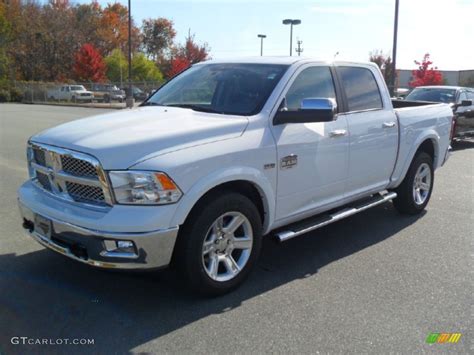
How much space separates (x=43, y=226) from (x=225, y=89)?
6.78 feet

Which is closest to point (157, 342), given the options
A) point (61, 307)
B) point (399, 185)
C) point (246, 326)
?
point (246, 326)

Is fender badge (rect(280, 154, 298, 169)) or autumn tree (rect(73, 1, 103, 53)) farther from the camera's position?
autumn tree (rect(73, 1, 103, 53))

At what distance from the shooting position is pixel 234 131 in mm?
3902

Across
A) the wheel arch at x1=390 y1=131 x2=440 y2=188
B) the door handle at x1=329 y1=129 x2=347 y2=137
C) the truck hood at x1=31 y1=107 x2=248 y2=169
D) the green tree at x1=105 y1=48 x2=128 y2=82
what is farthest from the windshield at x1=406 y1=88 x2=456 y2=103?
the green tree at x1=105 y1=48 x2=128 y2=82

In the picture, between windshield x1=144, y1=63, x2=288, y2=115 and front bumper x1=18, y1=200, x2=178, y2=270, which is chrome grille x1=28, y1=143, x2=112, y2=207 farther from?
windshield x1=144, y1=63, x2=288, y2=115

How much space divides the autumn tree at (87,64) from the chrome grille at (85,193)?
58956mm

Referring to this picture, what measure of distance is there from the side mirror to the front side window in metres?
0.16

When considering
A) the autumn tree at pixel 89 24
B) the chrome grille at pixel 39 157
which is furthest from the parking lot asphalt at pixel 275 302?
the autumn tree at pixel 89 24

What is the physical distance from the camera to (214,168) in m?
3.65

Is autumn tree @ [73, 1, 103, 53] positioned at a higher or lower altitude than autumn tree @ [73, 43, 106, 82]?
higher

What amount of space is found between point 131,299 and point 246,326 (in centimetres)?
99

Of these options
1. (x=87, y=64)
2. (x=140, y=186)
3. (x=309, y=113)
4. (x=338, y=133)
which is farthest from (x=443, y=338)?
(x=87, y=64)

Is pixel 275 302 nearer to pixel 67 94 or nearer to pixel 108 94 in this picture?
pixel 108 94

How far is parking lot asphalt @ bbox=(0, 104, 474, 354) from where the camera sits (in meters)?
3.29
